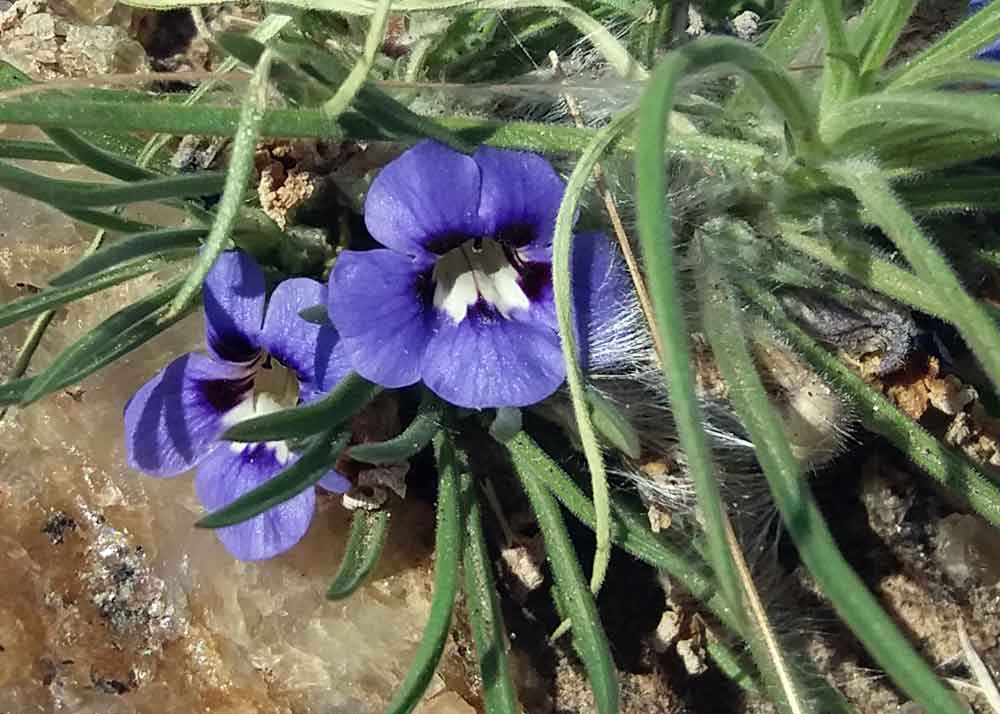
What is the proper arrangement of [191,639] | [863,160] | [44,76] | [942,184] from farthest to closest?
[44,76] → [191,639] → [942,184] → [863,160]

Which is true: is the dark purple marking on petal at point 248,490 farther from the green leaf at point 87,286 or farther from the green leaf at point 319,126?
the green leaf at point 319,126

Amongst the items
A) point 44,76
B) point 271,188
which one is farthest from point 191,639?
point 44,76

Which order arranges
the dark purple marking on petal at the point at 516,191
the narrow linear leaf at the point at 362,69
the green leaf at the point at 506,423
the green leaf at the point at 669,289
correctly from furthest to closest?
the green leaf at the point at 506,423 → the dark purple marking on petal at the point at 516,191 → the narrow linear leaf at the point at 362,69 → the green leaf at the point at 669,289

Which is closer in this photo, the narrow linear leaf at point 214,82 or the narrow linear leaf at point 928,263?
the narrow linear leaf at point 928,263

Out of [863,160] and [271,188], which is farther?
[271,188]

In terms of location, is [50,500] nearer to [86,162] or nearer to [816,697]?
[86,162]

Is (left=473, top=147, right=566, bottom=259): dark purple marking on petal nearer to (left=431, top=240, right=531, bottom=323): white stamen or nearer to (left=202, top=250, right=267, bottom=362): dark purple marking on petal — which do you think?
(left=431, top=240, right=531, bottom=323): white stamen

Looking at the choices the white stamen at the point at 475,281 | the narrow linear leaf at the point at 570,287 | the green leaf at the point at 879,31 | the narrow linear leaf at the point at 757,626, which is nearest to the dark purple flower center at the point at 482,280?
the white stamen at the point at 475,281
